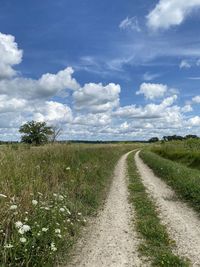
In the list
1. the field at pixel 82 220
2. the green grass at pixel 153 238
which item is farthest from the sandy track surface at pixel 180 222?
the green grass at pixel 153 238

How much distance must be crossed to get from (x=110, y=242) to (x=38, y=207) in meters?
2.17

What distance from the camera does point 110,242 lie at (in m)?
8.79

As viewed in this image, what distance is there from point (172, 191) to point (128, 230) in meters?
7.52

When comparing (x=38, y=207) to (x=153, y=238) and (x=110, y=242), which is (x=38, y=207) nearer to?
(x=110, y=242)

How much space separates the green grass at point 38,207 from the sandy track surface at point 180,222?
97.3 inches

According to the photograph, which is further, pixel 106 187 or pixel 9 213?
pixel 106 187

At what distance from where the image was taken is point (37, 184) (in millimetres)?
10391

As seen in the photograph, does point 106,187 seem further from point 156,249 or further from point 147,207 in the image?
point 156,249

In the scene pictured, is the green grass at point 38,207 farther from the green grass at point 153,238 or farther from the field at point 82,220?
the green grass at point 153,238

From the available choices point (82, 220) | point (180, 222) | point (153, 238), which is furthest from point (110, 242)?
point (180, 222)

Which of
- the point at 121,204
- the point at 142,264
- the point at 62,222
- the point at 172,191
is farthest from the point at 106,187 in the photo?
the point at 142,264

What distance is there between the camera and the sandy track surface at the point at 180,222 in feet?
26.2

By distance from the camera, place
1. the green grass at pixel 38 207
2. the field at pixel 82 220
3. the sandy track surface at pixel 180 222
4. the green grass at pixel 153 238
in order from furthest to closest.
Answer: the sandy track surface at pixel 180 222
the green grass at pixel 153 238
the field at pixel 82 220
the green grass at pixel 38 207

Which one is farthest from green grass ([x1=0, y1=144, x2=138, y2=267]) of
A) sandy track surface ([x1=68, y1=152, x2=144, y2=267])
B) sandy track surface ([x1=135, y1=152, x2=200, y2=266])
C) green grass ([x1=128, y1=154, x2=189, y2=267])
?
sandy track surface ([x1=135, y1=152, x2=200, y2=266])
